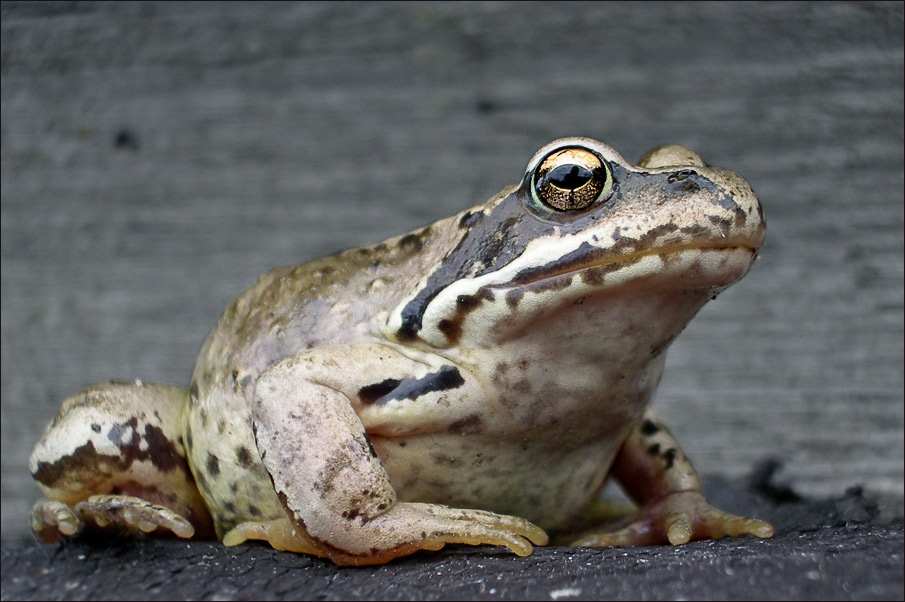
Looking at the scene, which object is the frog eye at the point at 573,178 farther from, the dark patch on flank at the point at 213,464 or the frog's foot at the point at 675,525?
the dark patch on flank at the point at 213,464

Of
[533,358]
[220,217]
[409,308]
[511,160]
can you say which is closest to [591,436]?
[533,358]

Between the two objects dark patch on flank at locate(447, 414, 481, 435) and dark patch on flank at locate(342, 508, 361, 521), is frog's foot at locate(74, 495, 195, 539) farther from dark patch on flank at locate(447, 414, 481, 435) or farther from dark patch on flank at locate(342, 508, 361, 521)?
dark patch on flank at locate(447, 414, 481, 435)

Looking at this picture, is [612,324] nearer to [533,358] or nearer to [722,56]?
[533,358]

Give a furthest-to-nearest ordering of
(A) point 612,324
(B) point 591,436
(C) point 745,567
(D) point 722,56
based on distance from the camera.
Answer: (D) point 722,56 < (B) point 591,436 < (A) point 612,324 < (C) point 745,567

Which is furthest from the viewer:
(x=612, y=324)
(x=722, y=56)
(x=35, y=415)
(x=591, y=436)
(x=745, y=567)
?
(x=35, y=415)

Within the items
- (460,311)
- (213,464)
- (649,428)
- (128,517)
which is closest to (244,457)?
(213,464)

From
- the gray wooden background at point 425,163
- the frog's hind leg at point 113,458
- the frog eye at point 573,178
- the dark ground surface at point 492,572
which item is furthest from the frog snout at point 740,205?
the gray wooden background at point 425,163

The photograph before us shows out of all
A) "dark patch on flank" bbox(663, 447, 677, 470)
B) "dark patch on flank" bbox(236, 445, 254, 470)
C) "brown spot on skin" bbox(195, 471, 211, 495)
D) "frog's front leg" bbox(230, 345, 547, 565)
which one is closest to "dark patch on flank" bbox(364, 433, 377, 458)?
"frog's front leg" bbox(230, 345, 547, 565)
